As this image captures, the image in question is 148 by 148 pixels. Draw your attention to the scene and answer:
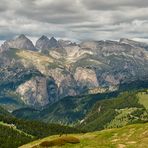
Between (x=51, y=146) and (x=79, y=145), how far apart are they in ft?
34.6

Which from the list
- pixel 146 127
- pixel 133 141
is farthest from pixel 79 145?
pixel 146 127

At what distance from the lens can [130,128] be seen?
16412cm

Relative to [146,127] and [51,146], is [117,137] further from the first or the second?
[51,146]

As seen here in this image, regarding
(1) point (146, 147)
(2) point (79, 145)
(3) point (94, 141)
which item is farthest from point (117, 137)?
(1) point (146, 147)

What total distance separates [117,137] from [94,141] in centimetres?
1041

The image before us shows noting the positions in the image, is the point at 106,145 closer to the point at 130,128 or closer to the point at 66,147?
the point at 66,147

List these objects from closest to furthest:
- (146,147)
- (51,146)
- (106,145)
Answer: (146,147) → (106,145) → (51,146)

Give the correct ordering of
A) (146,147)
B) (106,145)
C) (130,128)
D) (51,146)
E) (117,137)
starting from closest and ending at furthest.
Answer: (146,147), (106,145), (51,146), (117,137), (130,128)

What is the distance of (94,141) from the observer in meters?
145

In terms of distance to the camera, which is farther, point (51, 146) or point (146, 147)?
point (51, 146)

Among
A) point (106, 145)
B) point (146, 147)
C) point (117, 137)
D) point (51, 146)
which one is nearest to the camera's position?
point (146, 147)

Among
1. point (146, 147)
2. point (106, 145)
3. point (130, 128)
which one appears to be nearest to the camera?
point (146, 147)

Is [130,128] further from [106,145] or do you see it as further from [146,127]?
[106,145]

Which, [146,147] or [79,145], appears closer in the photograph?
[146,147]
